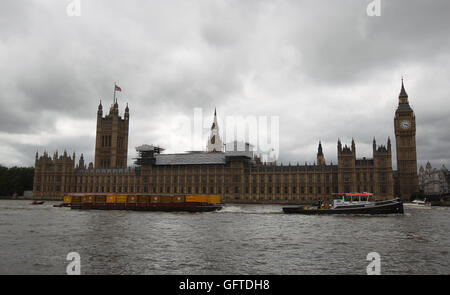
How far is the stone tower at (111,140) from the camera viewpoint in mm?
167600

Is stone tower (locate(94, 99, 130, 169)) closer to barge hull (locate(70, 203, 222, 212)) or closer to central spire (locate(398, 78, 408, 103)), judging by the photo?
barge hull (locate(70, 203, 222, 212))

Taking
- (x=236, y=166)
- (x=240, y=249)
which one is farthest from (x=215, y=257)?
(x=236, y=166)

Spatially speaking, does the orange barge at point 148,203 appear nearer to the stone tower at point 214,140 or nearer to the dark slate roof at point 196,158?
the dark slate roof at point 196,158

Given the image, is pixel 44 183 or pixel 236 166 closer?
pixel 236 166

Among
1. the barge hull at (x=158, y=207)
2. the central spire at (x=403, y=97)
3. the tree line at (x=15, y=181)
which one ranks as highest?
the central spire at (x=403, y=97)

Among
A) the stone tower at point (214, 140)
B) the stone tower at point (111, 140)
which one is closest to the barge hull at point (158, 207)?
the stone tower at point (111, 140)

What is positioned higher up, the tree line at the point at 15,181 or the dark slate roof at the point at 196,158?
the dark slate roof at the point at 196,158

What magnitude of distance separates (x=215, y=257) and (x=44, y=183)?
143185mm

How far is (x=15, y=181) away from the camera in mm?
153875

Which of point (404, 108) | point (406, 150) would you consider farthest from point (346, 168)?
point (404, 108)

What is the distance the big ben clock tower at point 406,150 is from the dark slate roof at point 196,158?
176ft

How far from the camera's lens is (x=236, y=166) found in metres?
127

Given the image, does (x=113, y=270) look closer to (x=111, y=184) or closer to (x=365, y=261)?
(x=365, y=261)
